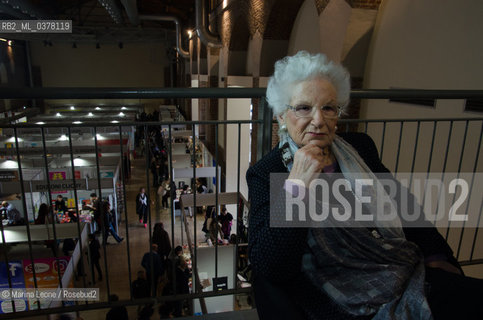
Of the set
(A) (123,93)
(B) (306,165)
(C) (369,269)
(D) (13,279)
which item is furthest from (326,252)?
(D) (13,279)

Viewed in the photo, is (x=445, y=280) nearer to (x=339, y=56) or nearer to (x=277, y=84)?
(x=277, y=84)

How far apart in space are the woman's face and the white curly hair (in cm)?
3

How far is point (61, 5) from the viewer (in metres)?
23.2

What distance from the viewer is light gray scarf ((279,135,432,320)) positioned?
137 cm

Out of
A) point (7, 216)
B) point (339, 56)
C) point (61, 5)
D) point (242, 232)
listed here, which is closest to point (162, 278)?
point (242, 232)

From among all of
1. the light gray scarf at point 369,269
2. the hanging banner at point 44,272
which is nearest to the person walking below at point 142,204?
the hanging banner at point 44,272

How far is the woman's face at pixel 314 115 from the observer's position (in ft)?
5.11

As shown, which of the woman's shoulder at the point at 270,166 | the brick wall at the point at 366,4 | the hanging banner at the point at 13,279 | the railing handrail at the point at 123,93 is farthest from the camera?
the brick wall at the point at 366,4

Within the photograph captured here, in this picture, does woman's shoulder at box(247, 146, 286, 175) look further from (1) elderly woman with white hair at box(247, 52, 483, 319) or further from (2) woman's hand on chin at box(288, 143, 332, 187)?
(2) woman's hand on chin at box(288, 143, 332, 187)

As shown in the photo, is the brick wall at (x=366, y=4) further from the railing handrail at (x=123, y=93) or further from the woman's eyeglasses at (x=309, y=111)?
the woman's eyeglasses at (x=309, y=111)

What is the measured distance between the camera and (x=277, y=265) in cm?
137

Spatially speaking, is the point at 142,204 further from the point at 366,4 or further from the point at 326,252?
the point at 326,252

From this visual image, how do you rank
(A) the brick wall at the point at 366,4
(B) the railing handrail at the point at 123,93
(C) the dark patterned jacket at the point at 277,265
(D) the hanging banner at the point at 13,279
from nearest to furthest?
(C) the dark patterned jacket at the point at 277,265 < (B) the railing handrail at the point at 123,93 < (D) the hanging banner at the point at 13,279 < (A) the brick wall at the point at 366,4

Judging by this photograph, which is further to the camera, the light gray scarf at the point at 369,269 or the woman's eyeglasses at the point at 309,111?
the woman's eyeglasses at the point at 309,111
